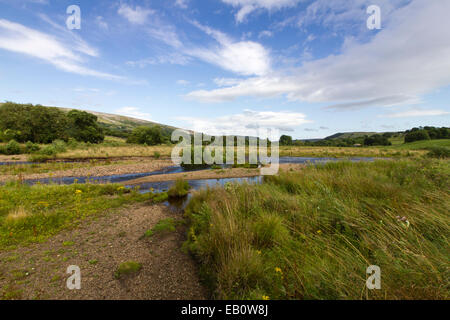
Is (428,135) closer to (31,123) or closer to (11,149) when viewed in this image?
(11,149)

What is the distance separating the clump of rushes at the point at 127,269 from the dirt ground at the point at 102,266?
0.11 m

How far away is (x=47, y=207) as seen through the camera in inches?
317

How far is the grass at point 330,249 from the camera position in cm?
240

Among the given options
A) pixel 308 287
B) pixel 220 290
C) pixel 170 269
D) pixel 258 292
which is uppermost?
pixel 308 287

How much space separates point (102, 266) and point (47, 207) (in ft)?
19.7

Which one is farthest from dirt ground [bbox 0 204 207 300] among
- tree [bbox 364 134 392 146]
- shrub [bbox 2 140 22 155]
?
tree [bbox 364 134 392 146]

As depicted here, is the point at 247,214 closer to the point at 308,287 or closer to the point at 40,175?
the point at 308,287

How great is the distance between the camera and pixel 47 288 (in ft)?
12.4

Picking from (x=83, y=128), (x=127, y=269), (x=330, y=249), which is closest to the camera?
(x=330, y=249)

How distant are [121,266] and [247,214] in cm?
374

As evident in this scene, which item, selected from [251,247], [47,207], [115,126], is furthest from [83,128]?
[115,126]

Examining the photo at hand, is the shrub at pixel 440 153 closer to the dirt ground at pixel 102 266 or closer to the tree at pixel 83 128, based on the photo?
the dirt ground at pixel 102 266
